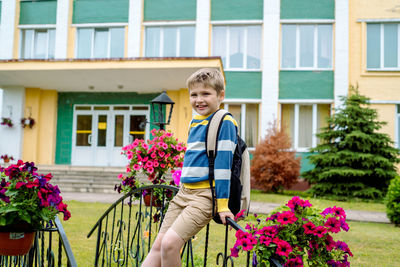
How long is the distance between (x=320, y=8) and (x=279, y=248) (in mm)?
16966

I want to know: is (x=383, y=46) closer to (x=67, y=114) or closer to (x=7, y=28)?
(x=67, y=114)

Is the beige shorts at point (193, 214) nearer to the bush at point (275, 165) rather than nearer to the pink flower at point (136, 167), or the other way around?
the pink flower at point (136, 167)

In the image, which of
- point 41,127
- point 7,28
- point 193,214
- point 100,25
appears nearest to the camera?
point 193,214

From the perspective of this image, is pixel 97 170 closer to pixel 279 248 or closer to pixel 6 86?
pixel 6 86

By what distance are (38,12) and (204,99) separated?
1879 cm

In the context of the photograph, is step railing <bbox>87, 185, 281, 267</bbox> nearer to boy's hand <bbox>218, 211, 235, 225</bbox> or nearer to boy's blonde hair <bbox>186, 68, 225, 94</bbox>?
boy's hand <bbox>218, 211, 235, 225</bbox>

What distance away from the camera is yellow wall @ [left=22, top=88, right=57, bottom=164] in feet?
57.8

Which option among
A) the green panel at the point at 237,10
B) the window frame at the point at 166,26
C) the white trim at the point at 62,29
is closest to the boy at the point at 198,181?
the window frame at the point at 166,26

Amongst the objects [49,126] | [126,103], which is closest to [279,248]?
[126,103]

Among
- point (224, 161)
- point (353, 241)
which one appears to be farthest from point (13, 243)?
point (353, 241)

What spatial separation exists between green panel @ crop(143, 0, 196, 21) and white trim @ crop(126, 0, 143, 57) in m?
0.28

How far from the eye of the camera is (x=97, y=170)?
14.7 meters

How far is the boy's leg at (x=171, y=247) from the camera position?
2.52 m

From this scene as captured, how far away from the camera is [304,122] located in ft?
55.8
